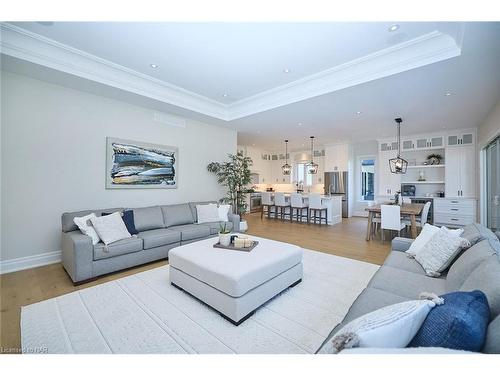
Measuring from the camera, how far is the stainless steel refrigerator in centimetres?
816

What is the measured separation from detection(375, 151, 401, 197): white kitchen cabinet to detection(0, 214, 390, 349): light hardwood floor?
2298 mm

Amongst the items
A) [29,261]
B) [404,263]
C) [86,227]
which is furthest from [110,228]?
[404,263]

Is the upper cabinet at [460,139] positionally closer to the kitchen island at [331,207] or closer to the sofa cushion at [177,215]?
the kitchen island at [331,207]

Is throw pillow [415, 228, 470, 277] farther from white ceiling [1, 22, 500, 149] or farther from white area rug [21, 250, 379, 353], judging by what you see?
white ceiling [1, 22, 500, 149]

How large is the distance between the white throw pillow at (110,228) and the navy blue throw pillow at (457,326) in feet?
11.2

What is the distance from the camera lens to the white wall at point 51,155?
3.12 meters

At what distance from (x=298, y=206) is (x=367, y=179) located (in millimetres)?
3611

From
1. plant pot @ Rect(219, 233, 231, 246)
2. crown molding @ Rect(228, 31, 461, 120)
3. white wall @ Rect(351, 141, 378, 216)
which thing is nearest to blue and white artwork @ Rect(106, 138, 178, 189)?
crown molding @ Rect(228, 31, 461, 120)

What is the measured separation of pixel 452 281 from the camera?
62.7 inches

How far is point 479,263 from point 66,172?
506 cm

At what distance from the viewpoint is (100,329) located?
73.2 inches

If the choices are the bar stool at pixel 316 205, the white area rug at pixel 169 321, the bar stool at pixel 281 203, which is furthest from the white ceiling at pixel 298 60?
the bar stool at pixel 281 203

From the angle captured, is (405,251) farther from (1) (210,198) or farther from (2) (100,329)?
(1) (210,198)
